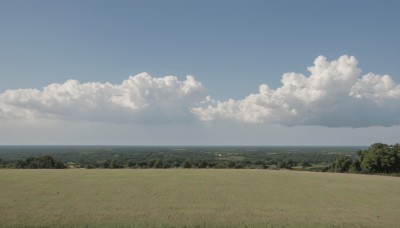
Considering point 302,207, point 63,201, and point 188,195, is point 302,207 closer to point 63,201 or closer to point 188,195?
point 188,195

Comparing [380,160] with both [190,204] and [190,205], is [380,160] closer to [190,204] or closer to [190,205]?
[190,204]

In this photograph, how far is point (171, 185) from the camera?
135 feet

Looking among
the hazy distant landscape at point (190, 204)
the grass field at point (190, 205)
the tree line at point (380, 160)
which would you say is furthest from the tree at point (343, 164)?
the grass field at point (190, 205)

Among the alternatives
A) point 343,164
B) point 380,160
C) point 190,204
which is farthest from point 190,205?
point 343,164

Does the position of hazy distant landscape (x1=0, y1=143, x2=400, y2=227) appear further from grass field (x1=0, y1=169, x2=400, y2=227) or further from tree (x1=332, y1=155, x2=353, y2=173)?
tree (x1=332, y1=155, x2=353, y2=173)

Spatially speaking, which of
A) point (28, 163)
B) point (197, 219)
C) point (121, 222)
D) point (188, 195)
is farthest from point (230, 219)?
point (28, 163)

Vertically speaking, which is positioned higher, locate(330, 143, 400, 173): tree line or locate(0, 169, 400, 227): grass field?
locate(330, 143, 400, 173): tree line

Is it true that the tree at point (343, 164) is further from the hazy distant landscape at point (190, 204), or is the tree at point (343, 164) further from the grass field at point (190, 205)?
the grass field at point (190, 205)

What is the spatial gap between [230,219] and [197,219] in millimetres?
2247

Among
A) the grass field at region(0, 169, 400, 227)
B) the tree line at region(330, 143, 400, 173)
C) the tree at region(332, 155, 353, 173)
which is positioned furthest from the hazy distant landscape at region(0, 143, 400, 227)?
the tree at region(332, 155, 353, 173)

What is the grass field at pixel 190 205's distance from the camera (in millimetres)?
22844

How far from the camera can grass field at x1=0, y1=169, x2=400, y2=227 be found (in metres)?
22.8

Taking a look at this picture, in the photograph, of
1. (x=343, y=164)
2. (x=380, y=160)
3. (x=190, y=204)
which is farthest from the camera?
(x=343, y=164)

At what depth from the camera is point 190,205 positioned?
28.4 meters
